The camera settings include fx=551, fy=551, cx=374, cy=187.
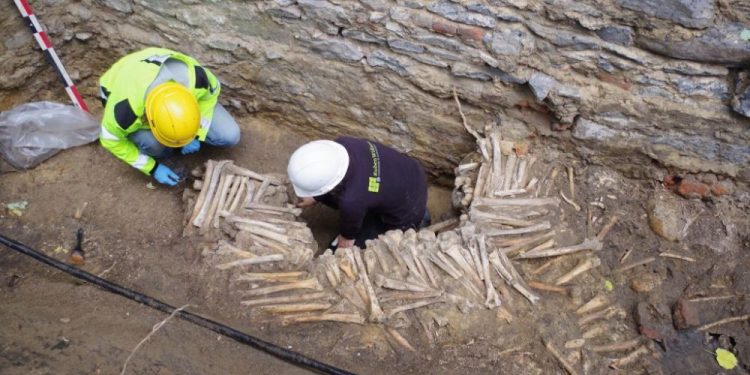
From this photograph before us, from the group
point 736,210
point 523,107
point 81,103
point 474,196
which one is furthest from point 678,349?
point 81,103

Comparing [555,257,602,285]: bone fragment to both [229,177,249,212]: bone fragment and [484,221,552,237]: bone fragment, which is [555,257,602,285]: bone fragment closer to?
[484,221,552,237]: bone fragment

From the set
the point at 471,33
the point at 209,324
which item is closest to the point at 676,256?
the point at 471,33

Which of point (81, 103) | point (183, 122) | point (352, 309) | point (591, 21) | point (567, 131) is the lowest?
point (81, 103)

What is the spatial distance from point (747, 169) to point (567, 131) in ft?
4.63

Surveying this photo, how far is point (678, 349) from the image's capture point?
402cm

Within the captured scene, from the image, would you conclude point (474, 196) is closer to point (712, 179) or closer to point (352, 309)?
point (352, 309)

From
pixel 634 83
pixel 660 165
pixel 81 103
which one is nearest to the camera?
pixel 634 83

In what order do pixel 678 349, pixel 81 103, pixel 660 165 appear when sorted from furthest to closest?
pixel 81 103
pixel 660 165
pixel 678 349

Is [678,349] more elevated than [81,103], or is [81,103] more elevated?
[678,349]

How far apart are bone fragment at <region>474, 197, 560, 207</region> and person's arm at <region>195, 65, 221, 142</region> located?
2.54 metres

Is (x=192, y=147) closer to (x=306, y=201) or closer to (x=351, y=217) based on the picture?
(x=306, y=201)

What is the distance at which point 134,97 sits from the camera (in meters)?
4.50

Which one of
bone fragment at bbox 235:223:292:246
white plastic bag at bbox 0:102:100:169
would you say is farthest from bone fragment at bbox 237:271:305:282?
white plastic bag at bbox 0:102:100:169

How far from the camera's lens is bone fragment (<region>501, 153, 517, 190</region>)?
16.2 ft
